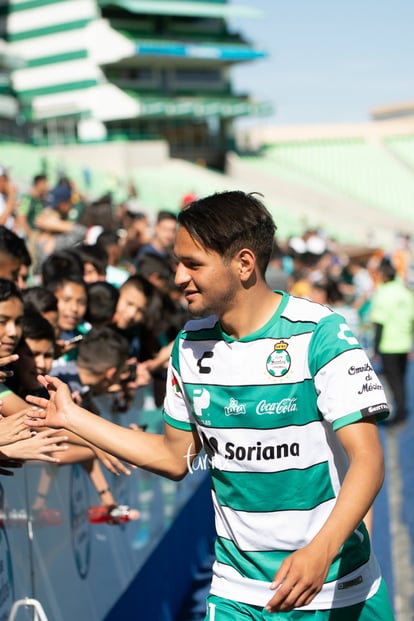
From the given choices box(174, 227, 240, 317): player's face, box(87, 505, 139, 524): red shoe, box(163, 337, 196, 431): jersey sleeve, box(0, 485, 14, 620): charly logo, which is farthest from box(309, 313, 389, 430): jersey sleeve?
box(87, 505, 139, 524): red shoe

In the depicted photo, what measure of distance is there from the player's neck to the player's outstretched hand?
52 cm

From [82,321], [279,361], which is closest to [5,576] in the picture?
[279,361]

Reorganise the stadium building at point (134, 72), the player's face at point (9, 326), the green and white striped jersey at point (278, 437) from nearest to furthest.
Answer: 1. the green and white striped jersey at point (278, 437)
2. the player's face at point (9, 326)
3. the stadium building at point (134, 72)

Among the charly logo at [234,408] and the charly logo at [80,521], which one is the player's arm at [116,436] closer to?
the charly logo at [234,408]

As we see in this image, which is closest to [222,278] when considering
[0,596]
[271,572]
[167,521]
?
[271,572]

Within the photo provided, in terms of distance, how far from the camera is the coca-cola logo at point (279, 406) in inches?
111

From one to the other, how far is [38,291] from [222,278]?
7.35 feet

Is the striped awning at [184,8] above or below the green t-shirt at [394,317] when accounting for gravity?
below

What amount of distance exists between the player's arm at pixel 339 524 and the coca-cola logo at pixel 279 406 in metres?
0.19

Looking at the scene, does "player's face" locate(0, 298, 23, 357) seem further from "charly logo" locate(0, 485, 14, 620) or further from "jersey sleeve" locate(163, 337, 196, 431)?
"jersey sleeve" locate(163, 337, 196, 431)

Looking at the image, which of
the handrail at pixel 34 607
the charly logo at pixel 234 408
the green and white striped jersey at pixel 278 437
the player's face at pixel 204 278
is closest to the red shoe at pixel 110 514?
the handrail at pixel 34 607

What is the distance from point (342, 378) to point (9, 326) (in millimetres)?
1567

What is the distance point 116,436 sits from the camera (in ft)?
9.71

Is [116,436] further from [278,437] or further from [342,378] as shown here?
[342,378]
